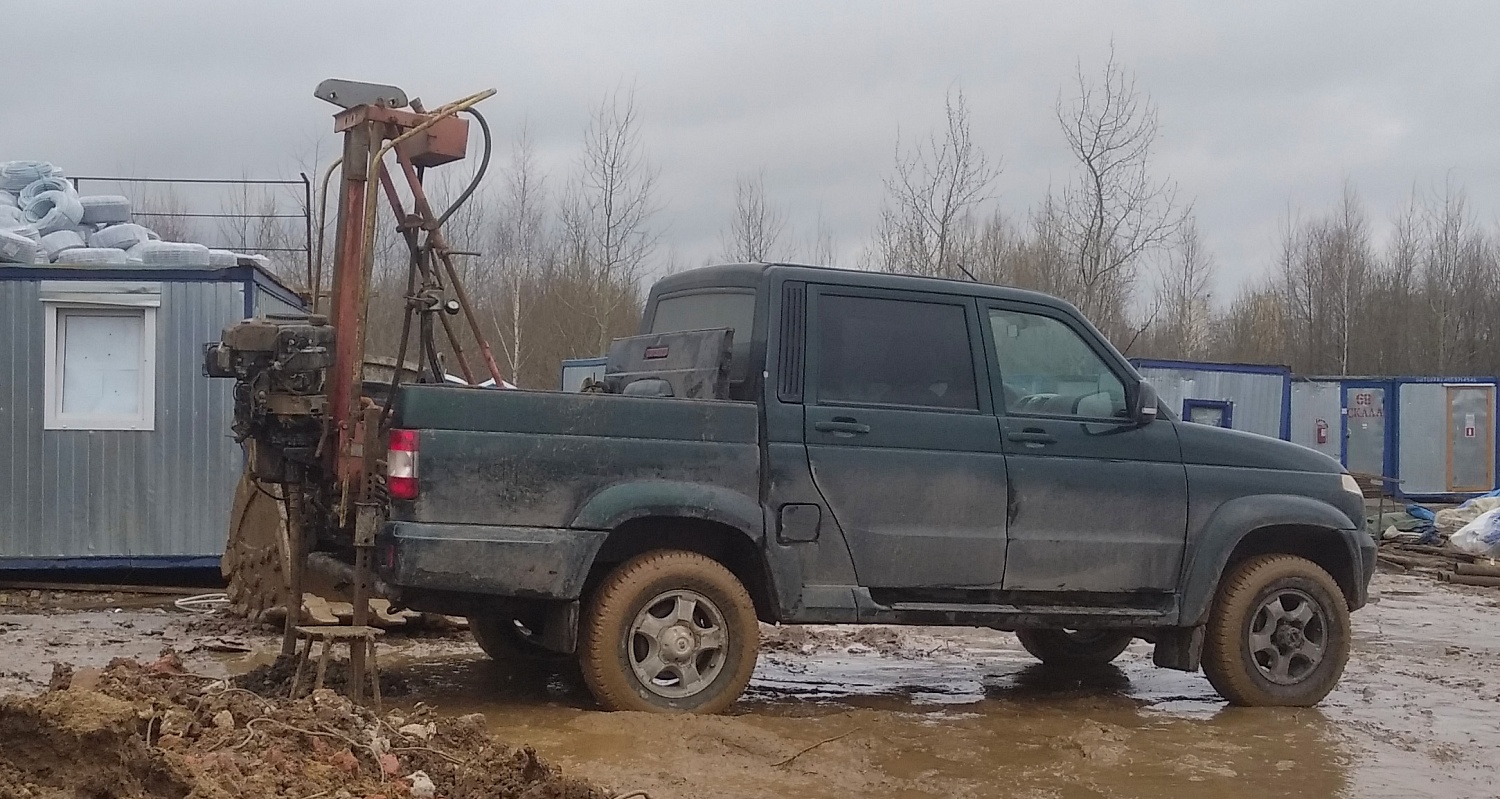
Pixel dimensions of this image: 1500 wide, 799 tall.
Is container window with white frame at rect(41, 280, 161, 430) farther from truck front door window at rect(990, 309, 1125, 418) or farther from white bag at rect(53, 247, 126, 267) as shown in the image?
truck front door window at rect(990, 309, 1125, 418)

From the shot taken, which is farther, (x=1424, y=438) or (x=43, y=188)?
(x=1424, y=438)

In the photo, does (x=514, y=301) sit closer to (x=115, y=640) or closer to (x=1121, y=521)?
(x=115, y=640)

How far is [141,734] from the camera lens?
4.33 meters

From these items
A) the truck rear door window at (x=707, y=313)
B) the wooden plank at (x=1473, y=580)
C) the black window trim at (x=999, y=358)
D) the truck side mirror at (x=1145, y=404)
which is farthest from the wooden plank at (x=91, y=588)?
the wooden plank at (x=1473, y=580)

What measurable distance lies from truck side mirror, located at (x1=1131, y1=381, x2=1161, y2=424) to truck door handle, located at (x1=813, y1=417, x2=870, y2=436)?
58.6 inches

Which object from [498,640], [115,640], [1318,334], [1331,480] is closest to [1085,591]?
[1331,480]

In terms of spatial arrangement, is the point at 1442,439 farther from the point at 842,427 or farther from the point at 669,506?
the point at 669,506

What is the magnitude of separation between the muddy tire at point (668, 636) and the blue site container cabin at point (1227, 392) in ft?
49.1

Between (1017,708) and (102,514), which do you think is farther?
(102,514)

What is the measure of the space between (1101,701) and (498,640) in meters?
3.19

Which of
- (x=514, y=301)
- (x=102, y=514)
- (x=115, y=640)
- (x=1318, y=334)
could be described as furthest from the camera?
(x=1318, y=334)

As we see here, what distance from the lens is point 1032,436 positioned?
22.7ft

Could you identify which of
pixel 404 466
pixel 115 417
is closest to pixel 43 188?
pixel 115 417

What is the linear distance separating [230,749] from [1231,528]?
4858 mm
